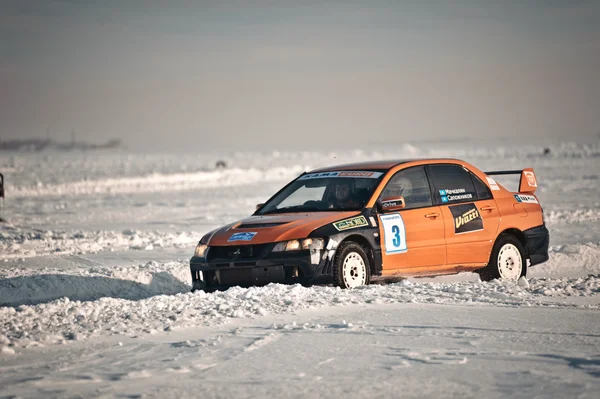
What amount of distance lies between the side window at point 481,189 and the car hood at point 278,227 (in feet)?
6.30

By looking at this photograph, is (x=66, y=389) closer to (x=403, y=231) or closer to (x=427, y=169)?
(x=403, y=231)

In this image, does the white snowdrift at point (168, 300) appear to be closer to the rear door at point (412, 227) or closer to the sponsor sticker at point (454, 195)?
the rear door at point (412, 227)

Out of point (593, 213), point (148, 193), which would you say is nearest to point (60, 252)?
point (593, 213)

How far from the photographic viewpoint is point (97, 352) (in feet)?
23.1

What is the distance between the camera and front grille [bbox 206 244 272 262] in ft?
31.5

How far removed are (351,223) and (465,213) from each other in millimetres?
1725

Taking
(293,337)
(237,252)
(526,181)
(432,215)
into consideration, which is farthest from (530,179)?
(293,337)

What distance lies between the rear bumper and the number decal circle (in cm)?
201

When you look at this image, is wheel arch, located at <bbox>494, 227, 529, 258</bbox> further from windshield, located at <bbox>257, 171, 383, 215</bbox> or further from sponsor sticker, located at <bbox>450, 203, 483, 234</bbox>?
windshield, located at <bbox>257, 171, 383, 215</bbox>

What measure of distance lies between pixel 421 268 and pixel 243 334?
3.35 metres

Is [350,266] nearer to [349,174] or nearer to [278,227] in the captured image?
[278,227]

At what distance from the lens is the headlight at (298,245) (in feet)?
31.3

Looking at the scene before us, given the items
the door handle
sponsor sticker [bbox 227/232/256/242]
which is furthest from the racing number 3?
sponsor sticker [bbox 227/232/256/242]

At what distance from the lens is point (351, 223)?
32.5 feet
